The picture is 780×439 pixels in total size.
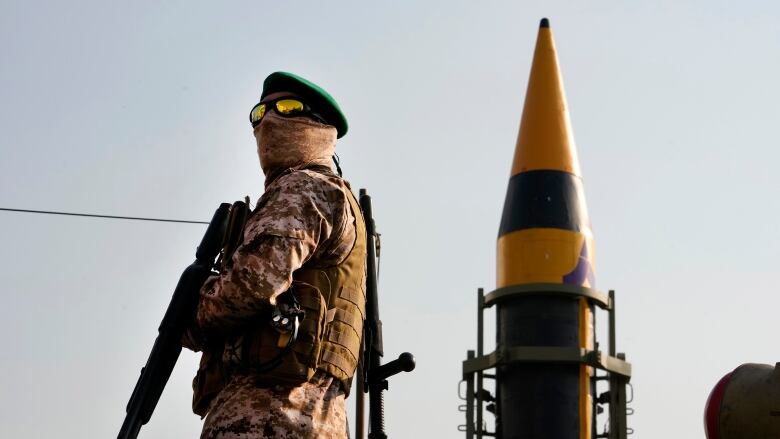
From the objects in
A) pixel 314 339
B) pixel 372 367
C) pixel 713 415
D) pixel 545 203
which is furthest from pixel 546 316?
pixel 314 339

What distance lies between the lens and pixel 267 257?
13.1 feet

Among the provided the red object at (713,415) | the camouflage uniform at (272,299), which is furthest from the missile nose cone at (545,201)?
the camouflage uniform at (272,299)

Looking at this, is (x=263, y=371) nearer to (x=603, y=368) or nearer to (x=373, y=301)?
(x=373, y=301)

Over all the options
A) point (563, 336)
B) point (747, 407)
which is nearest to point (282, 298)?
point (747, 407)

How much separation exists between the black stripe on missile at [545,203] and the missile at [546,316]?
14mm

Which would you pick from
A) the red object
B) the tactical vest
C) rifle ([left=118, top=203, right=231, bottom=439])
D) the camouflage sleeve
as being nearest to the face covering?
the tactical vest

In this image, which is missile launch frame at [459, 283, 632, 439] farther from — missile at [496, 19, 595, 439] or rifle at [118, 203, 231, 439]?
rifle at [118, 203, 231, 439]

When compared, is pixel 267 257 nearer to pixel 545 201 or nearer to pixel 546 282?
pixel 546 282

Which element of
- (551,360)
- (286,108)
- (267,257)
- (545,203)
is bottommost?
(267,257)

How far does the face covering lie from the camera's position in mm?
4605

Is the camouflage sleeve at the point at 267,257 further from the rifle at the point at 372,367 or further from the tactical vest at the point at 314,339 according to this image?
the rifle at the point at 372,367

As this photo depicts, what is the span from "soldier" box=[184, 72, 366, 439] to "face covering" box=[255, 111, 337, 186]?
10 centimetres

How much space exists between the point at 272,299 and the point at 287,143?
837 mm

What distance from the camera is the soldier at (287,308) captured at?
399cm
